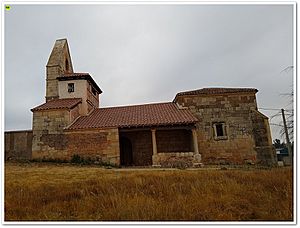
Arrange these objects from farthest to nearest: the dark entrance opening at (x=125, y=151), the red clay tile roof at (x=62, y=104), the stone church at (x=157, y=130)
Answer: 1. the dark entrance opening at (x=125, y=151)
2. the red clay tile roof at (x=62, y=104)
3. the stone church at (x=157, y=130)

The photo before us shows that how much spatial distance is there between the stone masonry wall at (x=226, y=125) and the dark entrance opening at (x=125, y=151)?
3.87 m

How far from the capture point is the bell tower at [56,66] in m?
16.0

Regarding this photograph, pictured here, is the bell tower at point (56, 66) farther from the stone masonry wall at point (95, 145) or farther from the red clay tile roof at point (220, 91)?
the red clay tile roof at point (220, 91)

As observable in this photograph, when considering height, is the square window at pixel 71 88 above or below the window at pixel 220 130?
above

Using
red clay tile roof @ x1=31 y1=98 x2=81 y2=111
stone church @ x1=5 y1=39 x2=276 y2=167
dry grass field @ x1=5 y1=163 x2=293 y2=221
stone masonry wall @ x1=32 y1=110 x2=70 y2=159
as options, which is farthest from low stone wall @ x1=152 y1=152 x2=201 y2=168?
red clay tile roof @ x1=31 y1=98 x2=81 y2=111

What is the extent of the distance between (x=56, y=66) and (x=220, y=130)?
11422mm

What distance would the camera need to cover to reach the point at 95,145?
1201 centimetres

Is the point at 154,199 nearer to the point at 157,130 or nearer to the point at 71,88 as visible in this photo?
the point at 157,130

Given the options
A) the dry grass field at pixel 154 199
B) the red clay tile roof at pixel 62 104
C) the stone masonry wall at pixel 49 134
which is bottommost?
the dry grass field at pixel 154 199

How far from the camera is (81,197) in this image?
4754mm

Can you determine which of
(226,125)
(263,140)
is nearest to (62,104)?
(226,125)

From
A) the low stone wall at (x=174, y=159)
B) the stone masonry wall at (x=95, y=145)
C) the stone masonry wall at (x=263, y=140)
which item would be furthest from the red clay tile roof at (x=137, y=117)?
the stone masonry wall at (x=263, y=140)
